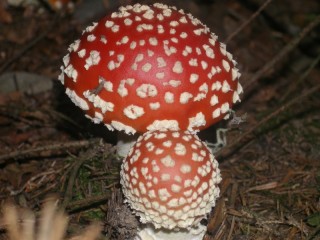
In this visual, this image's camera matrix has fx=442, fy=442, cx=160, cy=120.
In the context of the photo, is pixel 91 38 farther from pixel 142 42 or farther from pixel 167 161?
pixel 167 161

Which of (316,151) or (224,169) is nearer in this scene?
(224,169)

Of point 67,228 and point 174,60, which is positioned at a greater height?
point 174,60

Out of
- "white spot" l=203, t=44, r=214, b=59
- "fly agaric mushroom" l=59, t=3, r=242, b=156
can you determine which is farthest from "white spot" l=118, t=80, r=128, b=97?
"white spot" l=203, t=44, r=214, b=59

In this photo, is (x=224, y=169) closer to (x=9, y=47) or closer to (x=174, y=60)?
(x=174, y=60)

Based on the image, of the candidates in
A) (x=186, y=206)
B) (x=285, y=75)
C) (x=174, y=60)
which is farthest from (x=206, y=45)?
(x=285, y=75)

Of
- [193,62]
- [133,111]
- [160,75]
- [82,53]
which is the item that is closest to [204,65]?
[193,62]

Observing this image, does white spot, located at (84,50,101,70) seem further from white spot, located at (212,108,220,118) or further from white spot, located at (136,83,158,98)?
white spot, located at (212,108,220,118)
